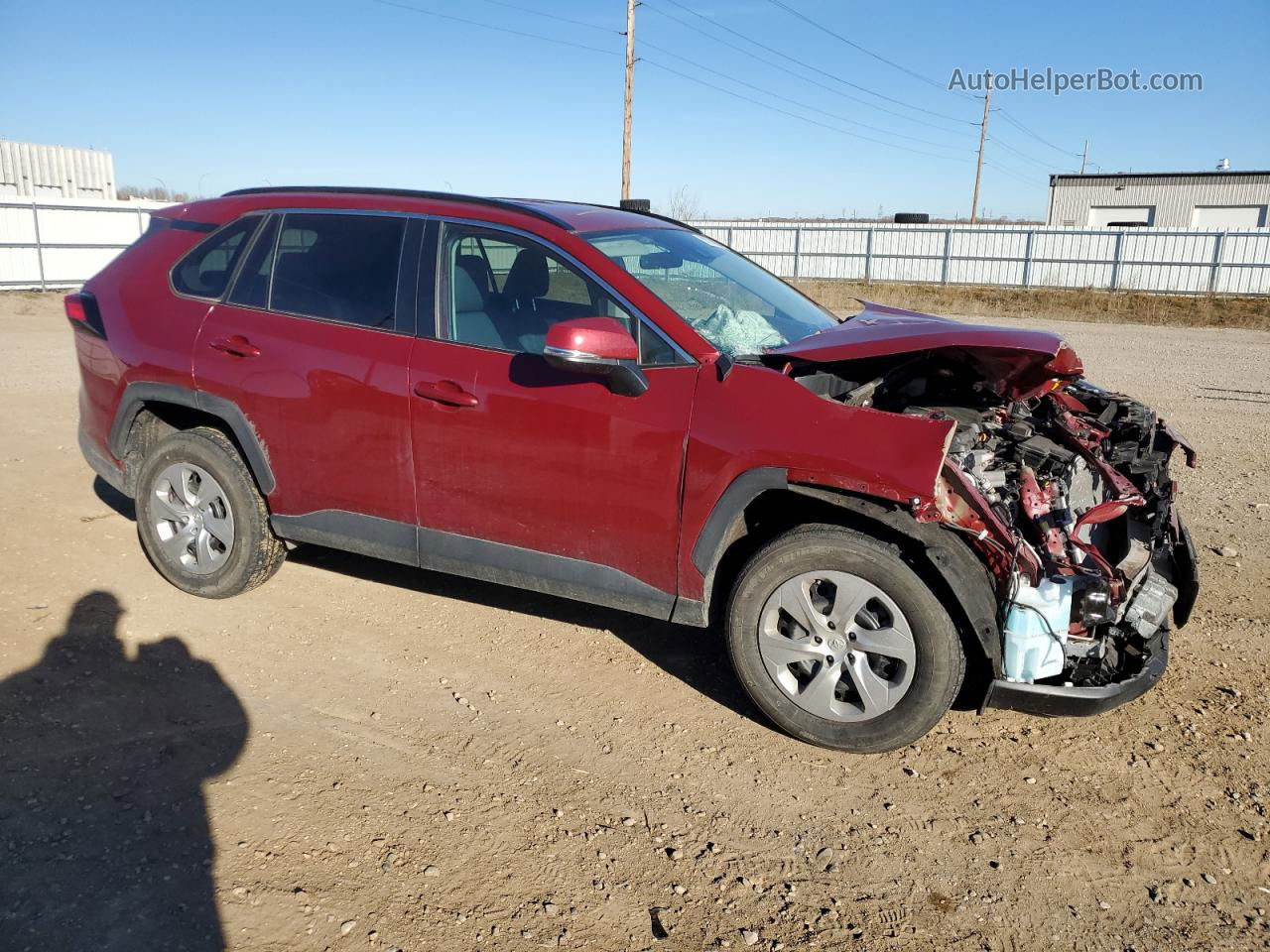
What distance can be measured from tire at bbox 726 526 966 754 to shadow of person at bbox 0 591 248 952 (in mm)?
1967

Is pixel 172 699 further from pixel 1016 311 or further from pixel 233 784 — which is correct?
pixel 1016 311

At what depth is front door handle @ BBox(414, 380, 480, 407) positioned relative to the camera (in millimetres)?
3828

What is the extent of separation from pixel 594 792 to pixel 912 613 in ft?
4.15

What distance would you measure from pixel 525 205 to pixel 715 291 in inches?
36.2

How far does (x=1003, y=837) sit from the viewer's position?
3.07 metres

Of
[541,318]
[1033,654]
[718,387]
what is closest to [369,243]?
[541,318]

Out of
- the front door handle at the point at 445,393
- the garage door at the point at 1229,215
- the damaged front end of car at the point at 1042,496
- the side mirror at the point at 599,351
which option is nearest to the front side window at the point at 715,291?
the damaged front end of car at the point at 1042,496

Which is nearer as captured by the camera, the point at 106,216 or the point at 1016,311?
the point at 106,216

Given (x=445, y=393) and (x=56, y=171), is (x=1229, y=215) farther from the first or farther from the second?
(x=56, y=171)

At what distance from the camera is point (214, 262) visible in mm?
4582

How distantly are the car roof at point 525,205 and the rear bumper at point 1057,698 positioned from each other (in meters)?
2.41

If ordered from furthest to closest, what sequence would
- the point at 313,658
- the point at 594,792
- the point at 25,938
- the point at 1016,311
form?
the point at 1016,311 < the point at 313,658 < the point at 594,792 < the point at 25,938

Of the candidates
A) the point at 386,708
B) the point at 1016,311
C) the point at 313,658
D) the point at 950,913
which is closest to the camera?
the point at 950,913

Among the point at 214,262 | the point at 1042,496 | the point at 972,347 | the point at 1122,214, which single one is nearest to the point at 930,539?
the point at 1042,496
